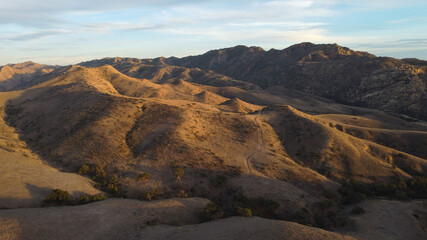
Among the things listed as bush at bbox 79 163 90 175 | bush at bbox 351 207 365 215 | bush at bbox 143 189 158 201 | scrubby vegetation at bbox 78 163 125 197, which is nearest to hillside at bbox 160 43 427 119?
bush at bbox 351 207 365 215

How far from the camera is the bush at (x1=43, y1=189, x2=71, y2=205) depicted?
26859mm

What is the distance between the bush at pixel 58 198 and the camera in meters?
26.9

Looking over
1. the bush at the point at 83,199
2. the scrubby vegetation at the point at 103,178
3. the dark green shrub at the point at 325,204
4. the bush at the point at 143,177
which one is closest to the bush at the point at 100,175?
the scrubby vegetation at the point at 103,178

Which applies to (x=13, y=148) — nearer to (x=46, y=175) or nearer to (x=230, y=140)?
(x=46, y=175)

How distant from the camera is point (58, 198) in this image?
2720 cm

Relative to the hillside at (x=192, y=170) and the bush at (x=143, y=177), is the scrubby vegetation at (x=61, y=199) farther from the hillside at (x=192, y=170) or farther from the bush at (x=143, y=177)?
the bush at (x=143, y=177)

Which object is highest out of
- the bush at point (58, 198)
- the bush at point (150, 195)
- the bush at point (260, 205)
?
the bush at point (58, 198)

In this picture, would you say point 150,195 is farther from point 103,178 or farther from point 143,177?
point 103,178

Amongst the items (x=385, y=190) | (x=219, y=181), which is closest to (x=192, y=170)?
(x=219, y=181)

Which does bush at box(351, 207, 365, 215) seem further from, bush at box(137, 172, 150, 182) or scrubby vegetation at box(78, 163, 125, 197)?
scrubby vegetation at box(78, 163, 125, 197)

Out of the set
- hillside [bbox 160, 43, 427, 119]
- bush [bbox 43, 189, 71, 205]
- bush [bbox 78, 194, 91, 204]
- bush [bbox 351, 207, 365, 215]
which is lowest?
bush [bbox 351, 207, 365, 215]

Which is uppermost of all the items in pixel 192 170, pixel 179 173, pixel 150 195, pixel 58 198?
pixel 58 198

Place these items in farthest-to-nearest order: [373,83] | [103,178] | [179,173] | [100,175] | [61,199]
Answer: [373,83] → [100,175] → [179,173] → [103,178] → [61,199]

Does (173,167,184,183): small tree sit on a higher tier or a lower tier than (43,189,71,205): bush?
lower
